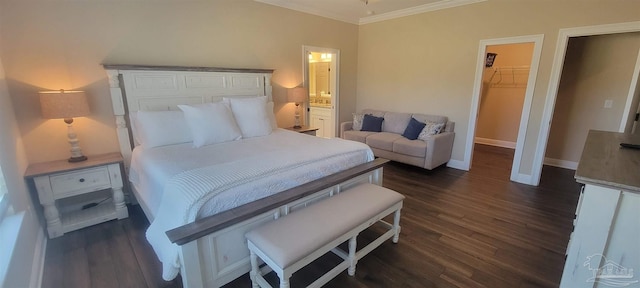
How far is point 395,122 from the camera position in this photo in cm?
467

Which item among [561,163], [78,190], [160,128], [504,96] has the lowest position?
[561,163]

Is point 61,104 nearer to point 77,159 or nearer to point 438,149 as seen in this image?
point 77,159

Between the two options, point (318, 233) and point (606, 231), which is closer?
point (606, 231)

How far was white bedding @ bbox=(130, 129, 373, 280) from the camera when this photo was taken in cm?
161

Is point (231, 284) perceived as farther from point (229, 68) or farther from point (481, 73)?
point (481, 73)

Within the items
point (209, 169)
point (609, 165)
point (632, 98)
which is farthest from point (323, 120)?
point (609, 165)

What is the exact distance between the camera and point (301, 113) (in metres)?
4.54

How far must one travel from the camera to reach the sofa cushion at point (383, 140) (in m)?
4.25

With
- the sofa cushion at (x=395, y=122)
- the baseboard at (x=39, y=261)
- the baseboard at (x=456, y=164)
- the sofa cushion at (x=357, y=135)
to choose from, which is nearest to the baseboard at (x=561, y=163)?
the baseboard at (x=456, y=164)

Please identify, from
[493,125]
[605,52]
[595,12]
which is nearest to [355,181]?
[595,12]

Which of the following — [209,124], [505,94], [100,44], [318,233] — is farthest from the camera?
[505,94]

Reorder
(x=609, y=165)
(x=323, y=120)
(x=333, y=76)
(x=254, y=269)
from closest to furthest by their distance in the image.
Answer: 1. (x=609, y=165)
2. (x=254, y=269)
3. (x=333, y=76)
4. (x=323, y=120)

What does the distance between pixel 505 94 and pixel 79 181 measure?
22.1 ft

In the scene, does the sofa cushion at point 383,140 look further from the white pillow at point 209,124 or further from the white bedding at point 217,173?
the white pillow at point 209,124
